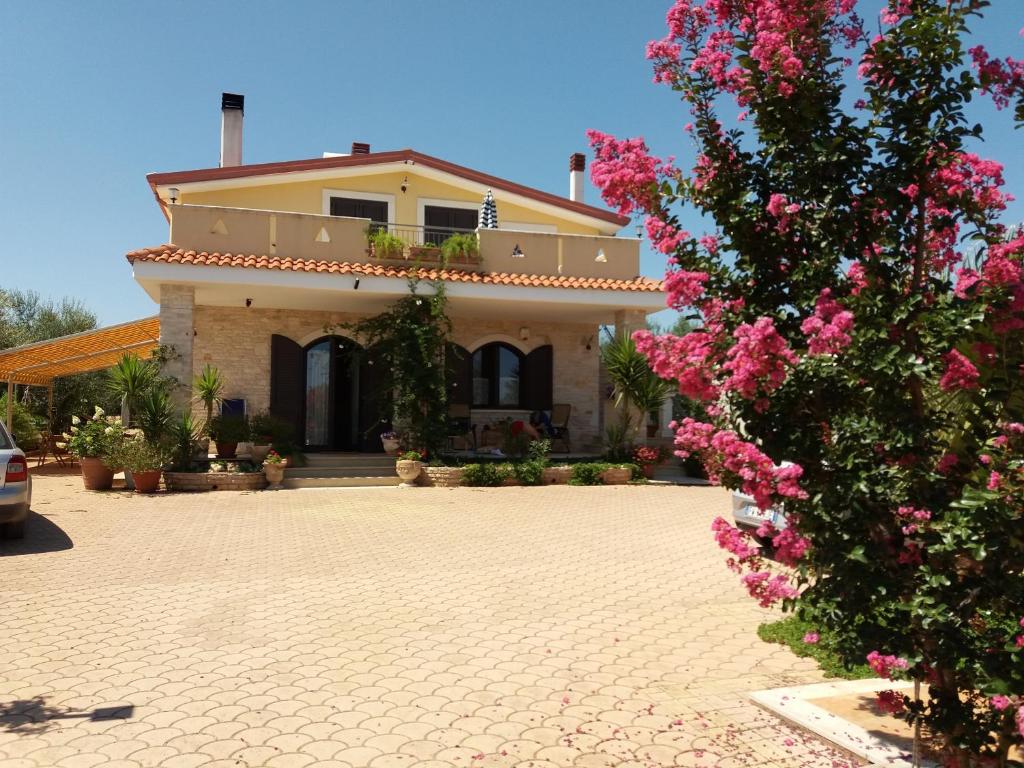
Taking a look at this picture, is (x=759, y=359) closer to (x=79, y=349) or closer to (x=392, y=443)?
(x=392, y=443)

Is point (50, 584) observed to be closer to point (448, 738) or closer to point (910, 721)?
point (448, 738)

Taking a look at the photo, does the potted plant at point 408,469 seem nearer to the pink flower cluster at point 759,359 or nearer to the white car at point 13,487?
the white car at point 13,487

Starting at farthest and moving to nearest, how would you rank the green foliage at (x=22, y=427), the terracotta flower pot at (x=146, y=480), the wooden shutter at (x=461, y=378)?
the green foliage at (x=22, y=427)
the wooden shutter at (x=461, y=378)
the terracotta flower pot at (x=146, y=480)

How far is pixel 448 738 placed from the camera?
3639mm

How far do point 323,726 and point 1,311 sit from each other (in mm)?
31492

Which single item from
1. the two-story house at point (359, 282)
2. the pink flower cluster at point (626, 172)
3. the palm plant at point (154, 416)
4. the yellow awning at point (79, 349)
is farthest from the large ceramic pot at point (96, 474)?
the pink flower cluster at point (626, 172)

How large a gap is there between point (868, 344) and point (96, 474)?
13441mm

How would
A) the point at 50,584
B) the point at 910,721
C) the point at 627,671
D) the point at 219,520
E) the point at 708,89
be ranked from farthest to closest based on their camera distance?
the point at 219,520
the point at 50,584
the point at 627,671
the point at 708,89
the point at 910,721

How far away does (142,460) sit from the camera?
1268 cm

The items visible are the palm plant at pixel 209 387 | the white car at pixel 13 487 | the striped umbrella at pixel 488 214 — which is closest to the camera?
the white car at pixel 13 487

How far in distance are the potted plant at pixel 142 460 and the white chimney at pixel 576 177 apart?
13.6 metres

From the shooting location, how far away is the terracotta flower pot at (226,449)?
547 inches

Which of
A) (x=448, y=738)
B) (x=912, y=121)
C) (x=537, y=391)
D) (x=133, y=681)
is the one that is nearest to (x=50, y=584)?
(x=133, y=681)

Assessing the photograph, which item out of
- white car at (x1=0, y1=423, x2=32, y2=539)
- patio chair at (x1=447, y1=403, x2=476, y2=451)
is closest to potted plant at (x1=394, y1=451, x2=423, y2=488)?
patio chair at (x1=447, y1=403, x2=476, y2=451)
